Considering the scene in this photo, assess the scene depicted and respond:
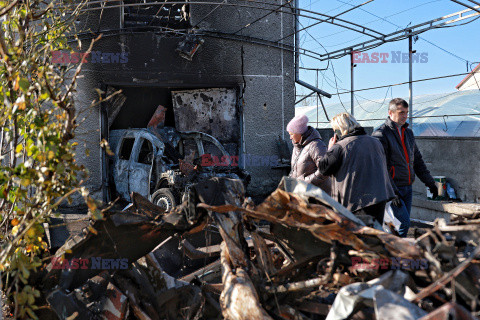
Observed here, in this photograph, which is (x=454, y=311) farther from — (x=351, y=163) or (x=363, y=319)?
(x=351, y=163)

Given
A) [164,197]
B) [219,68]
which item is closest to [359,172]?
[164,197]

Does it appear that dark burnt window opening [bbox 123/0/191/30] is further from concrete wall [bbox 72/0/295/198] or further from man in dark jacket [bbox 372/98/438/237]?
man in dark jacket [bbox 372/98/438/237]

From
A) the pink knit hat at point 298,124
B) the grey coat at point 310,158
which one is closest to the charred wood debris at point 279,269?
the grey coat at point 310,158

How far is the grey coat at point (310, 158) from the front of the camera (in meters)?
4.52

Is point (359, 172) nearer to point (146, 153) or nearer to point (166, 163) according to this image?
point (166, 163)

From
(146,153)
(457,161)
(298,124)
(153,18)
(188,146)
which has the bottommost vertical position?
(457,161)

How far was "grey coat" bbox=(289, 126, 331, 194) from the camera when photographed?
4520mm

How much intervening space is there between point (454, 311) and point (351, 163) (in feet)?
6.52

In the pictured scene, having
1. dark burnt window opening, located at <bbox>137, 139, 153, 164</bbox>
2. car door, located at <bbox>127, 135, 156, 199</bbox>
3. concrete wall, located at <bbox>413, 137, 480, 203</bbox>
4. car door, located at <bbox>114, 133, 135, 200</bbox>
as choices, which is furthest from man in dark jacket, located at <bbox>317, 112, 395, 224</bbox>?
car door, located at <bbox>114, 133, 135, 200</bbox>

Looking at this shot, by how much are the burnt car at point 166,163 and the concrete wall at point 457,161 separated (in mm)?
3951

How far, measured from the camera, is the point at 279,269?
2.95 m

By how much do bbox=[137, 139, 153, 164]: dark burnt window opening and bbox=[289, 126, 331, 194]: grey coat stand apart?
5.52m

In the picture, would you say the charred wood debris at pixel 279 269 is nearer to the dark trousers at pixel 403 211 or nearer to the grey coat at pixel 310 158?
the grey coat at pixel 310 158

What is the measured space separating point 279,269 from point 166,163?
633 centimetres
